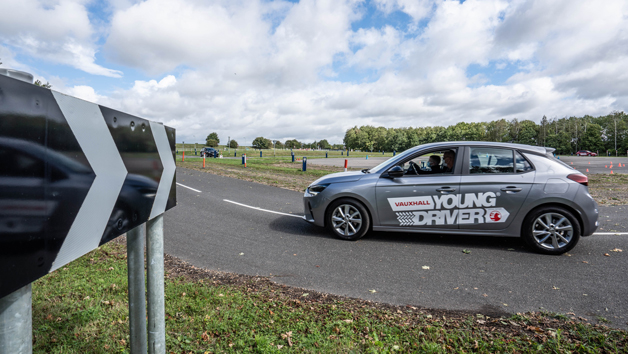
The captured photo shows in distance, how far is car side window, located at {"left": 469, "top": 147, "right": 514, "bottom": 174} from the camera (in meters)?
5.97

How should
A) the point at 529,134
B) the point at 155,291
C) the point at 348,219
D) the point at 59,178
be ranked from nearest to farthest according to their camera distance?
the point at 59,178 → the point at 155,291 → the point at 348,219 → the point at 529,134

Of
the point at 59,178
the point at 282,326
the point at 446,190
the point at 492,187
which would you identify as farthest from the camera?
the point at 446,190

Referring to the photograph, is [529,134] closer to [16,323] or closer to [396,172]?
[396,172]

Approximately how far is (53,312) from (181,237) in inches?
127

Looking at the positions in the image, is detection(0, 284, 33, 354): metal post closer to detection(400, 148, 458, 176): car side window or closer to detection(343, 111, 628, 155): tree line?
detection(400, 148, 458, 176): car side window

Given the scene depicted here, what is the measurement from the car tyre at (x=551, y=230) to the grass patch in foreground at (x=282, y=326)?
243 cm

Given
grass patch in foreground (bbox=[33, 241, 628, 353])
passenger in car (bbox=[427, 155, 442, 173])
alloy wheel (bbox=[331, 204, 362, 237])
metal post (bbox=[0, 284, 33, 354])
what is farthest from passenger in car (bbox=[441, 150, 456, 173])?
metal post (bbox=[0, 284, 33, 354])

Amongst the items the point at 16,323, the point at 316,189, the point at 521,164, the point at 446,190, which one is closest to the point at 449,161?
the point at 446,190

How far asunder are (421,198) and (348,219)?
1.31 m

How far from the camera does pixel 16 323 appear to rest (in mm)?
1003

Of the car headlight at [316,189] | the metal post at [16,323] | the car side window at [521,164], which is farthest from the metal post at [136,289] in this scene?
the car side window at [521,164]

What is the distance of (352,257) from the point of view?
547 centimetres

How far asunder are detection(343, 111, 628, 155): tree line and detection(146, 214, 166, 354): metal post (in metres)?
125

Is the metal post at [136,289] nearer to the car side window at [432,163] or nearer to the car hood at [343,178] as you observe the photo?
the car hood at [343,178]
